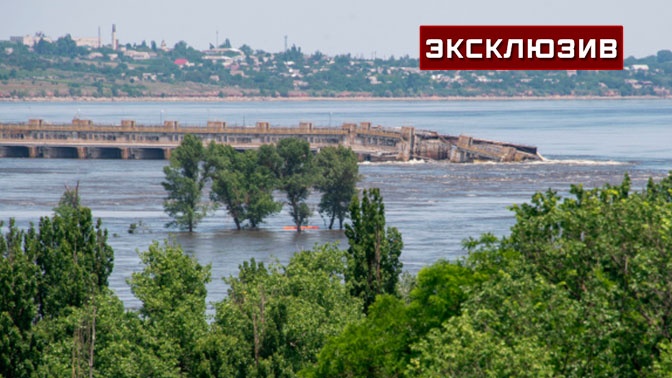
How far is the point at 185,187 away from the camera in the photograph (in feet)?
303

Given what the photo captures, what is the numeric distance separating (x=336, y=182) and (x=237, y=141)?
234 ft

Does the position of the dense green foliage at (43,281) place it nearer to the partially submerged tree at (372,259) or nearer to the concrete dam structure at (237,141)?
the partially submerged tree at (372,259)

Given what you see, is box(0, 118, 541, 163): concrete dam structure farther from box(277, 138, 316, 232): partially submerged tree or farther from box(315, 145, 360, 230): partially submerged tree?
box(315, 145, 360, 230): partially submerged tree

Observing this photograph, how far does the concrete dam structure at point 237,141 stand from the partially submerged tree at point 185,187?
60170mm

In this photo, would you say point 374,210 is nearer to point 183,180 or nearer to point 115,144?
point 183,180

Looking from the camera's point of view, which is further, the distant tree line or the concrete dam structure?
the concrete dam structure

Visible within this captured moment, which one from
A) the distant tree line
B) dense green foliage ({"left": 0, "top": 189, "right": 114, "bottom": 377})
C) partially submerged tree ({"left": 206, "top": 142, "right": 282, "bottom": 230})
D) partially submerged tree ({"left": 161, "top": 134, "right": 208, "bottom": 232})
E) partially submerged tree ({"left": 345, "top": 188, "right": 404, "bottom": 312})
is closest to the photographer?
dense green foliage ({"left": 0, "top": 189, "right": 114, "bottom": 377})

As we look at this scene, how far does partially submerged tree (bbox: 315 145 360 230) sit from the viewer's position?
94000mm

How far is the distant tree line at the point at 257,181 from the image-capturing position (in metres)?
93.1

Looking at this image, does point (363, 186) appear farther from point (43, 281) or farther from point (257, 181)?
point (43, 281)

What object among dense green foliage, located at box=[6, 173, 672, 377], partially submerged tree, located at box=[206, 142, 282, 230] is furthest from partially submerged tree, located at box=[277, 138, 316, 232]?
dense green foliage, located at box=[6, 173, 672, 377]

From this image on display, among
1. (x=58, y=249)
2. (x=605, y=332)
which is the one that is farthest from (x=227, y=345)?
(x=605, y=332)

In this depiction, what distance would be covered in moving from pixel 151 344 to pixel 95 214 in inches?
2409

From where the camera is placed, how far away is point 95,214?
3917 inches
